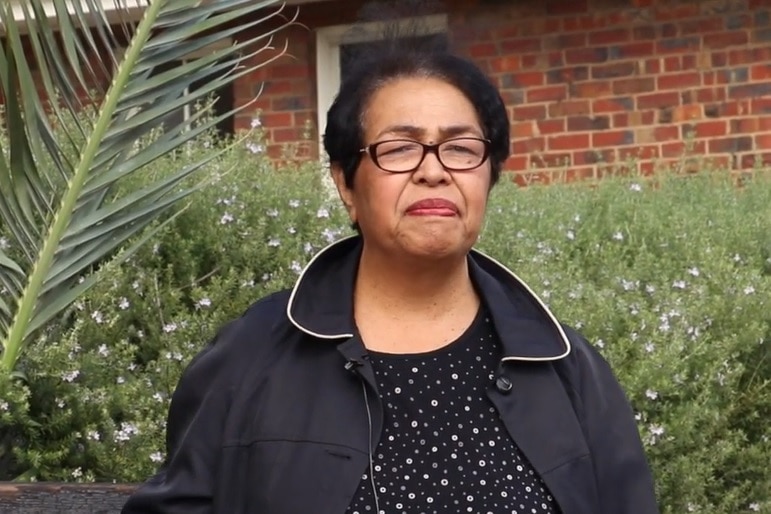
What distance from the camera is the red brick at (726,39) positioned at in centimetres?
791

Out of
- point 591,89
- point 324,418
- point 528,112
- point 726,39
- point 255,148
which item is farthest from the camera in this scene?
point 528,112

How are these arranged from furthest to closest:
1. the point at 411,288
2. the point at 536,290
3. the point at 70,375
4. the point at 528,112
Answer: the point at 528,112
the point at 536,290
the point at 70,375
the point at 411,288

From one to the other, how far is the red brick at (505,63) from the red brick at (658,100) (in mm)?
749

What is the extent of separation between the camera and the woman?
278 cm

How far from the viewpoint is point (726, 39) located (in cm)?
795

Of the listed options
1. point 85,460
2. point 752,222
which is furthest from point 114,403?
point 752,222

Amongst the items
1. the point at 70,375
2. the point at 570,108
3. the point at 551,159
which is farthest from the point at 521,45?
the point at 70,375

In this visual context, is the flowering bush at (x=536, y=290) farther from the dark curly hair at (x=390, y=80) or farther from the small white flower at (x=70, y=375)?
the dark curly hair at (x=390, y=80)

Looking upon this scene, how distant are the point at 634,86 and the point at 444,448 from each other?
5.60 m

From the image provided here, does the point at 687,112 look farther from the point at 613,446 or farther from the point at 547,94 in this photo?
the point at 613,446

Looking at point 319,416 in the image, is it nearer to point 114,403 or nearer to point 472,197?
point 472,197

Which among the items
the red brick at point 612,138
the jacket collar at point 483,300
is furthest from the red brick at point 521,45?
the jacket collar at point 483,300

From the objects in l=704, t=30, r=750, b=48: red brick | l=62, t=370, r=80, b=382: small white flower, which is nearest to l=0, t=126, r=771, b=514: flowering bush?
l=62, t=370, r=80, b=382: small white flower

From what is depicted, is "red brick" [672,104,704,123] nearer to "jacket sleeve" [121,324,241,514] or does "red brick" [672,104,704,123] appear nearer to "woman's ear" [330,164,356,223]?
"woman's ear" [330,164,356,223]
